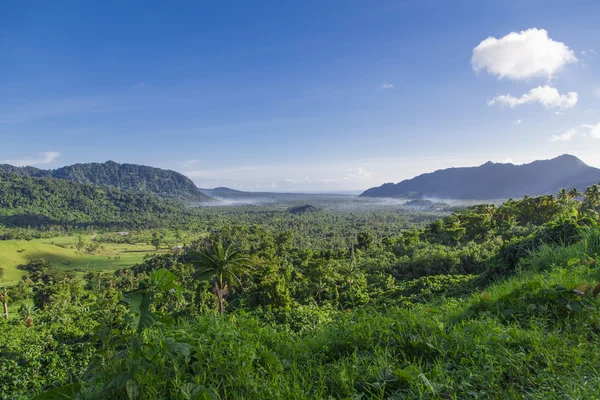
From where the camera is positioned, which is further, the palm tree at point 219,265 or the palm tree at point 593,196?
the palm tree at point 593,196

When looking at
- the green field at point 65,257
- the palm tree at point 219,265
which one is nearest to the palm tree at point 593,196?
the palm tree at point 219,265

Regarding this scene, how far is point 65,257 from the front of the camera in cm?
10231

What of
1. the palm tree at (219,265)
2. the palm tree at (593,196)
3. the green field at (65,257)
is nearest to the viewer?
the palm tree at (219,265)

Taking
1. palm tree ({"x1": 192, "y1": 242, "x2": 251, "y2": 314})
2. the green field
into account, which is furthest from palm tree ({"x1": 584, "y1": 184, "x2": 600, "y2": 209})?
the green field

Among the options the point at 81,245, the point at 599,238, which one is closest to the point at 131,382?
the point at 599,238

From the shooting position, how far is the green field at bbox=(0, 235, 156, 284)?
90.6m

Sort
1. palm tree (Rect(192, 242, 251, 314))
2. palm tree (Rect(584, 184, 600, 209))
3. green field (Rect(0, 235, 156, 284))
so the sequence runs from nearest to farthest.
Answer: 1. palm tree (Rect(192, 242, 251, 314))
2. palm tree (Rect(584, 184, 600, 209))
3. green field (Rect(0, 235, 156, 284))

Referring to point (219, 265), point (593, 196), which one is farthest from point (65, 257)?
point (593, 196)

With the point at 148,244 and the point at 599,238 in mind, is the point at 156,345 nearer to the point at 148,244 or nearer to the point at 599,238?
the point at 599,238

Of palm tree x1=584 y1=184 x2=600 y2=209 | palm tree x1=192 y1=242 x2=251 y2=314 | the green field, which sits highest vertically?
palm tree x1=584 y1=184 x2=600 y2=209

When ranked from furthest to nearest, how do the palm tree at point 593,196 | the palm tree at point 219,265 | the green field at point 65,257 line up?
the green field at point 65,257, the palm tree at point 593,196, the palm tree at point 219,265

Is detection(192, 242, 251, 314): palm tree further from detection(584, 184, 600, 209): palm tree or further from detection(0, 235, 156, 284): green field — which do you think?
detection(0, 235, 156, 284): green field

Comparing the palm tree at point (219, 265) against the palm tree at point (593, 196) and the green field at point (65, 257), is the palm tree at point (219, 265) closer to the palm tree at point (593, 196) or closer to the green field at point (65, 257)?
the palm tree at point (593, 196)

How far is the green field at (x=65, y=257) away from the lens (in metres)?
90.6
